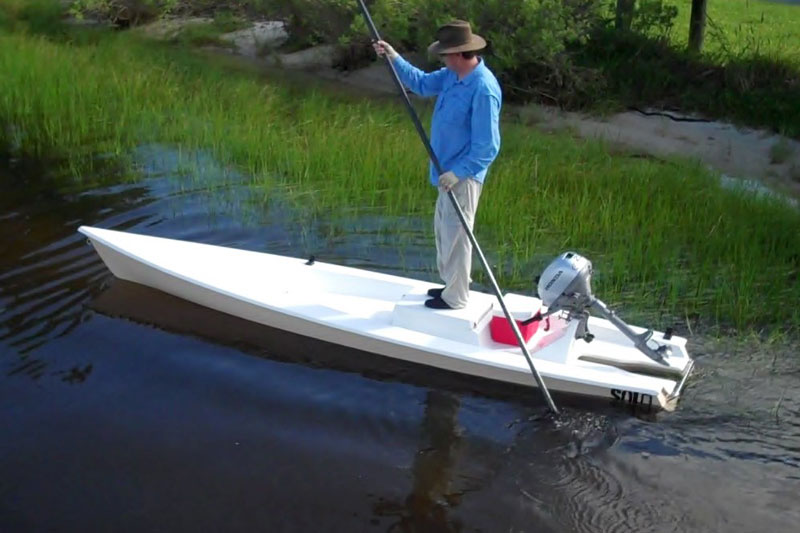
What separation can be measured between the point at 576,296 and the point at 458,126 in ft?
4.56

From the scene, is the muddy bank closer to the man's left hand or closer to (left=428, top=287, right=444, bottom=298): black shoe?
(left=428, top=287, right=444, bottom=298): black shoe

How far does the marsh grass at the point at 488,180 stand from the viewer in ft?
27.4

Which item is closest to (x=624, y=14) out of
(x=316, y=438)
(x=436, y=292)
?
(x=436, y=292)

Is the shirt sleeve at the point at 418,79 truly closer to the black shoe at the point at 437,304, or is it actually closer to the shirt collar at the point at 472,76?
the shirt collar at the point at 472,76

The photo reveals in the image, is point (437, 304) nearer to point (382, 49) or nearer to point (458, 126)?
point (458, 126)

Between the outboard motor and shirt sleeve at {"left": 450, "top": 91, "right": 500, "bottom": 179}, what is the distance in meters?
0.85

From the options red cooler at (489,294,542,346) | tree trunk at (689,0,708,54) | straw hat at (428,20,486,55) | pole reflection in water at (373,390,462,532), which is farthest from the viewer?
tree trunk at (689,0,708,54)

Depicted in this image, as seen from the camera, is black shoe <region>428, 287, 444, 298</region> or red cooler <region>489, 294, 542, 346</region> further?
black shoe <region>428, 287, 444, 298</region>

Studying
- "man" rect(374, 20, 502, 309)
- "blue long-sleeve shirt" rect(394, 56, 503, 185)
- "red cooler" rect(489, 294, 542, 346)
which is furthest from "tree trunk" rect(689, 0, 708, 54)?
"blue long-sleeve shirt" rect(394, 56, 503, 185)

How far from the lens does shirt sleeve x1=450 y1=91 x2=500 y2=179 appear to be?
6211 millimetres

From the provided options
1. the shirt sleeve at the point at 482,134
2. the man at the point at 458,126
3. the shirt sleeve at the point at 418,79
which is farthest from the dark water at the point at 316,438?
the shirt sleeve at the point at 418,79

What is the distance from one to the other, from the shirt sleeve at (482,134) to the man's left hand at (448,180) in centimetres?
7

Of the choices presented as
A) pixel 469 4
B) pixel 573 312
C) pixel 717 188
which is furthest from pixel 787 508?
pixel 469 4

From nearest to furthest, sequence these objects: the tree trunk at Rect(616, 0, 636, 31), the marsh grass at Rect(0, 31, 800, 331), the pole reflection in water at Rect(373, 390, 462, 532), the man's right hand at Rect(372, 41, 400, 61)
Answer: the pole reflection in water at Rect(373, 390, 462, 532) → the man's right hand at Rect(372, 41, 400, 61) → the marsh grass at Rect(0, 31, 800, 331) → the tree trunk at Rect(616, 0, 636, 31)
